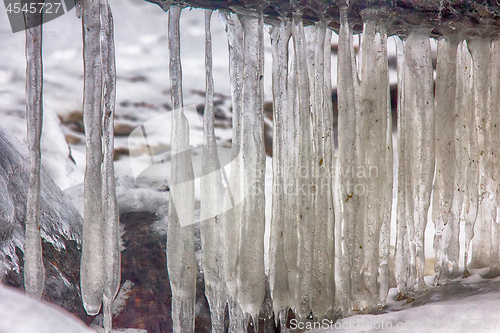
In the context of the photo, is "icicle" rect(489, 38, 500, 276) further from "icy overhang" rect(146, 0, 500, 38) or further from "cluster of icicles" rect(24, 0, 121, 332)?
"cluster of icicles" rect(24, 0, 121, 332)

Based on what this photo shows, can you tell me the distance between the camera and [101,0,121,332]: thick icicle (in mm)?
1520

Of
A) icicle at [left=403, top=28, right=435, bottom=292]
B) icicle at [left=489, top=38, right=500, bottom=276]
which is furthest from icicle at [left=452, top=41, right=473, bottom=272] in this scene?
icicle at [left=403, top=28, right=435, bottom=292]

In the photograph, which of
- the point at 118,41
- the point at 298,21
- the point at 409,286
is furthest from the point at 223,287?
the point at 118,41

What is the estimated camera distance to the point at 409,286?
1.91 meters

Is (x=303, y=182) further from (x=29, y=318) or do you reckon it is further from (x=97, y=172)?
(x=29, y=318)

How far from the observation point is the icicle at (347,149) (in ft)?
5.82

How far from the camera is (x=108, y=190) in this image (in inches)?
60.4

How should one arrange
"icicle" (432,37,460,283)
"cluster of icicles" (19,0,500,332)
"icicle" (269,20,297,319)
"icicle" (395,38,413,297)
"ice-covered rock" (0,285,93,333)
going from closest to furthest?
"ice-covered rock" (0,285,93,333), "cluster of icicles" (19,0,500,332), "icicle" (269,20,297,319), "icicle" (395,38,413,297), "icicle" (432,37,460,283)

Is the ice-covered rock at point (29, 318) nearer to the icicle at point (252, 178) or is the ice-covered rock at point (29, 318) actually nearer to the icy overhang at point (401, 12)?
the icicle at point (252, 178)
